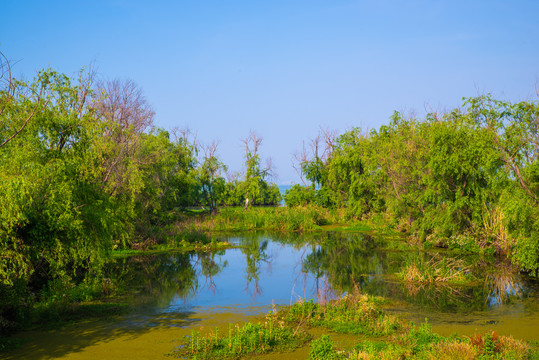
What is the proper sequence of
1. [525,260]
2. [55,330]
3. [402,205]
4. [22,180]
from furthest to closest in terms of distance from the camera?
[402,205] → [525,260] → [55,330] → [22,180]

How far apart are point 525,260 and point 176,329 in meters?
15.1

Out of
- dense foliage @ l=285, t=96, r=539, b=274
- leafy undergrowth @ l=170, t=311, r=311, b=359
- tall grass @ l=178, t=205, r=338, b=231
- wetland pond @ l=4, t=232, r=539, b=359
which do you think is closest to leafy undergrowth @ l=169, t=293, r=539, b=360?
leafy undergrowth @ l=170, t=311, r=311, b=359

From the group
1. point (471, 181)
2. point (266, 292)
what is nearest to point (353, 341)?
point (266, 292)

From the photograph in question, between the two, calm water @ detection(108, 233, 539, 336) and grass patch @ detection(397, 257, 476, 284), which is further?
grass patch @ detection(397, 257, 476, 284)

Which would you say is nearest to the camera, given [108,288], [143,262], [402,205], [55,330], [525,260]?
[55,330]

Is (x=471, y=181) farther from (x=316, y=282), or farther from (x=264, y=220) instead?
(x=264, y=220)

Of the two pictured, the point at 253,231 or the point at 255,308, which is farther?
the point at 253,231

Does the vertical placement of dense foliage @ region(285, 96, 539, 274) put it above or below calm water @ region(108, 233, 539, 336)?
above

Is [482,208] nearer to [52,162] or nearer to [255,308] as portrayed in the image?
[255,308]

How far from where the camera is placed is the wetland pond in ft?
43.6

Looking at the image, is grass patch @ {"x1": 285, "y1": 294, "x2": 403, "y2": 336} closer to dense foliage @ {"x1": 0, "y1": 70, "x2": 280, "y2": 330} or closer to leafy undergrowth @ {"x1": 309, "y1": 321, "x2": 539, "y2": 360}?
leafy undergrowth @ {"x1": 309, "y1": 321, "x2": 539, "y2": 360}

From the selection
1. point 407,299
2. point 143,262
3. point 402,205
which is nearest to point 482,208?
point 402,205

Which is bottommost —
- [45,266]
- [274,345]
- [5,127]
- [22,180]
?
[274,345]

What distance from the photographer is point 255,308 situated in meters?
17.6
